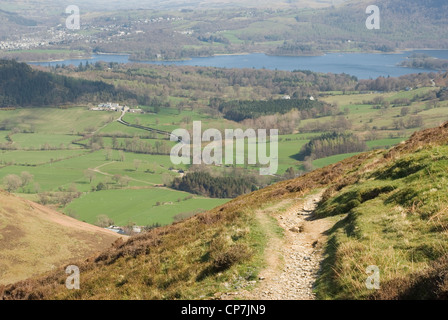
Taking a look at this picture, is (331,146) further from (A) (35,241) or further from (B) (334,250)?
(B) (334,250)

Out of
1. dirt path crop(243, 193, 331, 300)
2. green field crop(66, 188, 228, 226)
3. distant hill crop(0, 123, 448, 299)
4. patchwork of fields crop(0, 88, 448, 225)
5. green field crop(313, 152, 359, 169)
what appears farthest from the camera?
green field crop(313, 152, 359, 169)

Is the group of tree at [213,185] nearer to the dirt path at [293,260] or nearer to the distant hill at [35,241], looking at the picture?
the distant hill at [35,241]

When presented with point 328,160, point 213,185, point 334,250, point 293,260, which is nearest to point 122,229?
point 213,185

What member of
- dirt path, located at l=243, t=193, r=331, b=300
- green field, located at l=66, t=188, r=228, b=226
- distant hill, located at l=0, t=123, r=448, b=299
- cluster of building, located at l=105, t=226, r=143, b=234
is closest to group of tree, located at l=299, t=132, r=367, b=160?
green field, located at l=66, t=188, r=228, b=226

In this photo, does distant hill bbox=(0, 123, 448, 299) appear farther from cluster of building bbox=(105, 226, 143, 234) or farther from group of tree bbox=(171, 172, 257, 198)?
group of tree bbox=(171, 172, 257, 198)

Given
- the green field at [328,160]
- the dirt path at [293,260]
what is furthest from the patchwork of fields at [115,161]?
the dirt path at [293,260]
